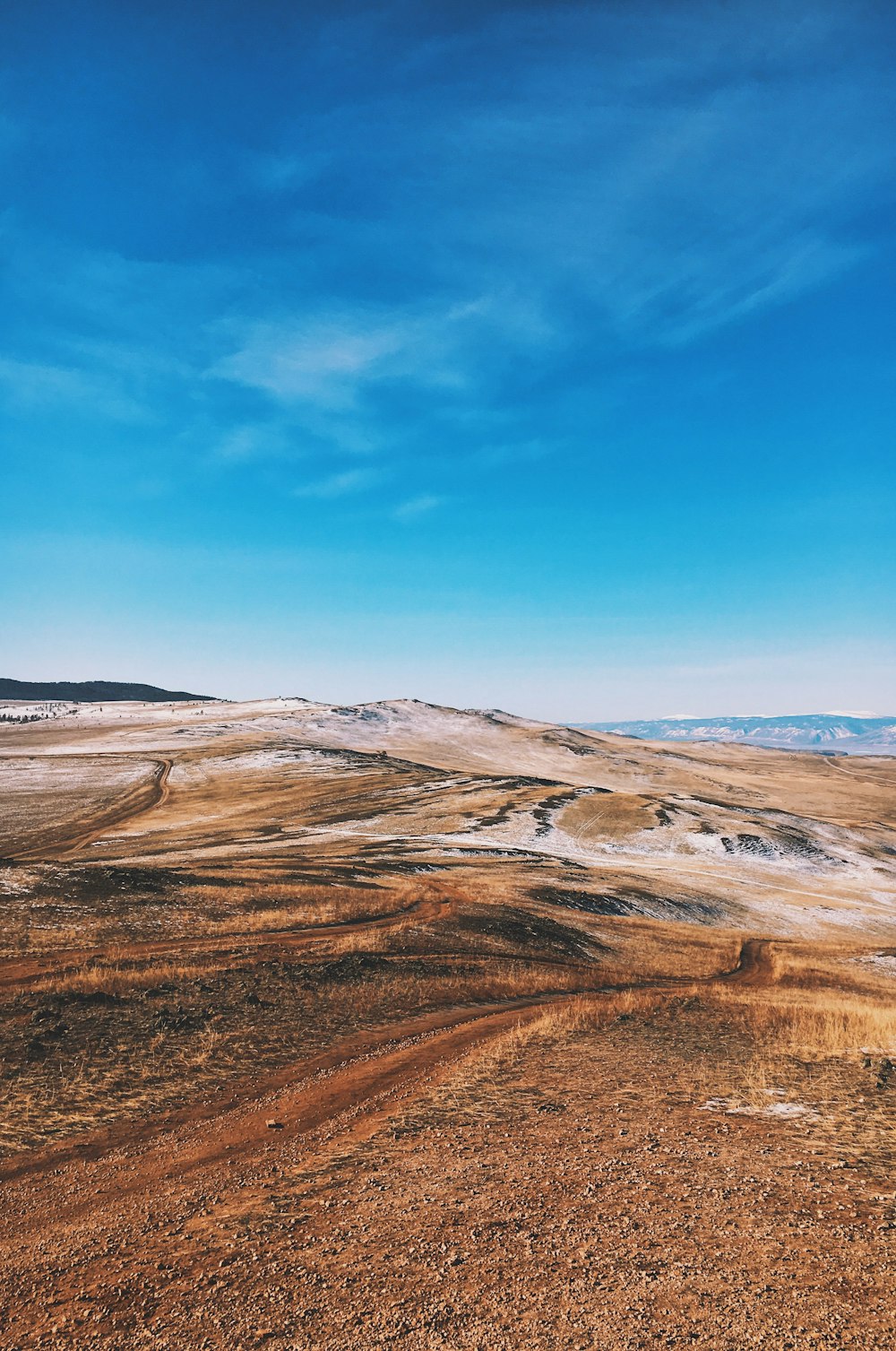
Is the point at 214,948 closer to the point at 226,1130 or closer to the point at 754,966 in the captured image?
the point at 226,1130

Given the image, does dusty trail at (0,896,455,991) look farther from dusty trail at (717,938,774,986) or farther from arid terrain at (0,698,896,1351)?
dusty trail at (717,938,774,986)

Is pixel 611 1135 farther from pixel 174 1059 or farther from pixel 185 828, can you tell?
pixel 185 828

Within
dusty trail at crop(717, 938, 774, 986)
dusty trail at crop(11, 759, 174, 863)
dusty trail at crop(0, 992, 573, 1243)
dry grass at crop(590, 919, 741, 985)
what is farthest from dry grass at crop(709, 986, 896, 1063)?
dusty trail at crop(11, 759, 174, 863)

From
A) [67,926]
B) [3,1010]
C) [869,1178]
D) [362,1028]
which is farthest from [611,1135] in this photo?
[67,926]

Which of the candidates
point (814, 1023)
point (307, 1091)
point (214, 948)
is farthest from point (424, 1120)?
point (214, 948)

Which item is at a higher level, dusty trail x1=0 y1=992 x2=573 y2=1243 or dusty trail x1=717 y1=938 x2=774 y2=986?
dusty trail x1=0 y1=992 x2=573 y2=1243

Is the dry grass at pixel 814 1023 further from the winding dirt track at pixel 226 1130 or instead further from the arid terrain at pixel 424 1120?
the winding dirt track at pixel 226 1130

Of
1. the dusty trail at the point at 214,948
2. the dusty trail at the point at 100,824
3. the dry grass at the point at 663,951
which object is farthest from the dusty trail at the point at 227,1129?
the dusty trail at the point at 100,824
